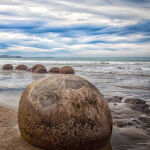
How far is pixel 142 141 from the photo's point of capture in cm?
349

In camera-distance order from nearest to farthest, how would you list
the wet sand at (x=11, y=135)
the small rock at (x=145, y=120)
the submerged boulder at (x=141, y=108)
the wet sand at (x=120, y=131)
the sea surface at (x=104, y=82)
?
the wet sand at (x=11, y=135) → the wet sand at (x=120, y=131) → the small rock at (x=145, y=120) → the submerged boulder at (x=141, y=108) → the sea surface at (x=104, y=82)

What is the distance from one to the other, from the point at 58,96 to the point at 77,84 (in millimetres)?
366

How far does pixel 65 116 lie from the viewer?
2834 millimetres

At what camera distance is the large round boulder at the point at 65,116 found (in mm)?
2832

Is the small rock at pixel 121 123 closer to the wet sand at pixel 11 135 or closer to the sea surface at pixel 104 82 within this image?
the sea surface at pixel 104 82

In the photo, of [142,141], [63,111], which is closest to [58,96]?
[63,111]

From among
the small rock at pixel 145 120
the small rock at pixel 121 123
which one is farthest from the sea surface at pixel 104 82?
the small rock at pixel 145 120

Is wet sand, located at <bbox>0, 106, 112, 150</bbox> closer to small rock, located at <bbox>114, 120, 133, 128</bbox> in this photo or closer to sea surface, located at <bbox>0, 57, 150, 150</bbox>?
sea surface, located at <bbox>0, 57, 150, 150</bbox>

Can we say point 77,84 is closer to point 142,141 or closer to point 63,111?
point 63,111

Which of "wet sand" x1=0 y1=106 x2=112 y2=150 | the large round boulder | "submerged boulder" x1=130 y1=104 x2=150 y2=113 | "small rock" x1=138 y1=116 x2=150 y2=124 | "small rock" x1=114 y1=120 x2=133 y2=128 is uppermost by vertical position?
the large round boulder

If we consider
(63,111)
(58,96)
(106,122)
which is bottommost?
(106,122)

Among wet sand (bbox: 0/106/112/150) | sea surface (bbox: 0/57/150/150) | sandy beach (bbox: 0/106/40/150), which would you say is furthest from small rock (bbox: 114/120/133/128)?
sandy beach (bbox: 0/106/40/150)

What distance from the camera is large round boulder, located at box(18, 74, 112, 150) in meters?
2.83

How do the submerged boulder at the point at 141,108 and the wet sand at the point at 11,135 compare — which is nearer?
the wet sand at the point at 11,135
